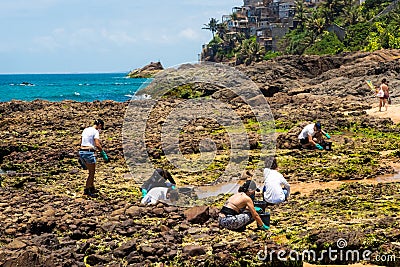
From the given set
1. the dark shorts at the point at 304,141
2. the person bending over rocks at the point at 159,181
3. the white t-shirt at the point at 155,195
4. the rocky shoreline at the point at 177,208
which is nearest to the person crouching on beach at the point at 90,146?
the rocky shoreline at the point at 177,208

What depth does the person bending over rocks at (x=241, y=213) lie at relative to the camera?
9906 millimetres

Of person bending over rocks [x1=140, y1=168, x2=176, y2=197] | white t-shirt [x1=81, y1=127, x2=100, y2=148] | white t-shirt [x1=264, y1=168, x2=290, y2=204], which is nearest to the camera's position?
white t-shirt [x1=264, y1=168, x2=290, y2=204]

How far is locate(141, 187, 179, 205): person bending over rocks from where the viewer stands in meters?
12.0

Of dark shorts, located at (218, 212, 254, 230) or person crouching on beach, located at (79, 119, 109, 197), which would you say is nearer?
dark shorts, located at (218, 212, 254, 230)

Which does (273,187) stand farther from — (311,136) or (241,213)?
(311,136)

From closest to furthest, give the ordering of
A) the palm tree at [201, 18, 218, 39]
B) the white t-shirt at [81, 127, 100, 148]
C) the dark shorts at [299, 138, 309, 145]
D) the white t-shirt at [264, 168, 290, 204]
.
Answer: the white t-shirt at [264, 168, 290, 204], the white t-shirt at [81, 127, 100, 148], the dark shorts at [299, 138, 309, 145], the palm tree at [201, 18, 218, 39]

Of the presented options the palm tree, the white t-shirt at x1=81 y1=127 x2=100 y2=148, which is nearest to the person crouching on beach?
→ the white t-shirt at x1=81 y1=127 x2=100 y2=148

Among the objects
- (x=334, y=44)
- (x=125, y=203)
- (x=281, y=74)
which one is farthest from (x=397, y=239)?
(x=334, y=44)

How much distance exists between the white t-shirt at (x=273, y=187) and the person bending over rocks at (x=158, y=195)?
6.81 feet

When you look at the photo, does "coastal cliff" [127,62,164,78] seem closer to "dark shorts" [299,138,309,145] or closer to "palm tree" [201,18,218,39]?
"palm tree" [201,18,218,39]

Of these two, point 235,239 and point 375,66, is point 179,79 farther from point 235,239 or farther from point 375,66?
point 235,239

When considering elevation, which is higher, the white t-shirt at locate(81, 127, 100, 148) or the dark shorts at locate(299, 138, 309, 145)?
the white t-shirt at locate(81, 127, 100, 148)

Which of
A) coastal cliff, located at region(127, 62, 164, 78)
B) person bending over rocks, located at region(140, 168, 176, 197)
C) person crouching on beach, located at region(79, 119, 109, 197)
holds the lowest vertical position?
coastal cliff, located at region(127, 62, 164, 78)

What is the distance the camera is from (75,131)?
26109mm
